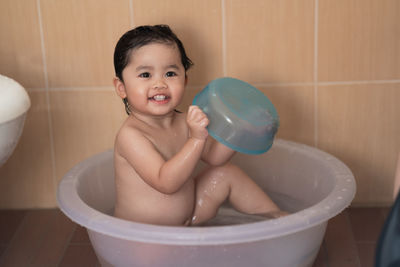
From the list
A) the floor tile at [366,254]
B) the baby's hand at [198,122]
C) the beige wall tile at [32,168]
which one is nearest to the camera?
the baby's hand at [198,122]

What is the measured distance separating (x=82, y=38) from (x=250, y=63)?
0.50 m

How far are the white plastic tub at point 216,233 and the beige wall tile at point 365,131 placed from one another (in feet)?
0.74

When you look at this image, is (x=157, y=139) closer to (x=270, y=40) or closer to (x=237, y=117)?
(x=237, y=117)

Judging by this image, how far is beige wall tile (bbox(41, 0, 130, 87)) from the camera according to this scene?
1.59m

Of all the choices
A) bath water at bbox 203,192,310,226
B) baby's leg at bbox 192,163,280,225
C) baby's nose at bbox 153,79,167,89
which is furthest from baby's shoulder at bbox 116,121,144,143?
bath water at bbox 203,192,310,226

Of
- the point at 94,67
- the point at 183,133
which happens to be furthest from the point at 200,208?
the point at 94,67

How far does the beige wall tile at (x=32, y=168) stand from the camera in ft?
5.58

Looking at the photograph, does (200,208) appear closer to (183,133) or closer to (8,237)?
(183,133)

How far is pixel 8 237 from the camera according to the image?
1.58m

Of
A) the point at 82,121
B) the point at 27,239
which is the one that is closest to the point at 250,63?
the point at 82,121

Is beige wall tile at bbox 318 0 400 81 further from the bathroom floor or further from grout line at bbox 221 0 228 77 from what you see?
the bathroom floor

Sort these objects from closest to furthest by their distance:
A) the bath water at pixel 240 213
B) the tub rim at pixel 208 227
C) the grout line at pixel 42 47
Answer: the tub rim at pixel 208 227 → the bath water at pixel 240 213 → the grout line at pixel 42 47

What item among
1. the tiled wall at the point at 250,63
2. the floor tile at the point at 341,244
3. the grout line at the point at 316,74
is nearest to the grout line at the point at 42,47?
the tiled wall at the point at 250,63

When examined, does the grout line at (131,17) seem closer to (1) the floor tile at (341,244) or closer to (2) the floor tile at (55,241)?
(2) the floor tile at (55,241)
